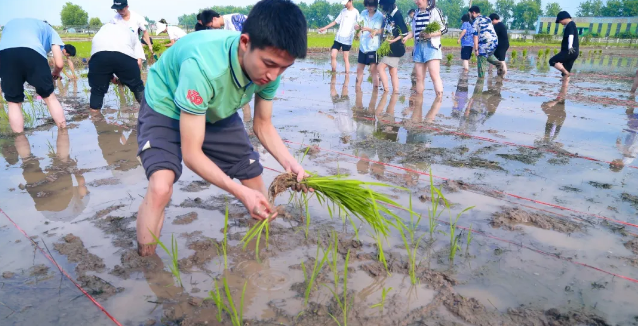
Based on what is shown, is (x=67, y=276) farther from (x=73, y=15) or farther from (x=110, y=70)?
(x=73, y=15)

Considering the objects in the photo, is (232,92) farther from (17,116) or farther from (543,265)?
(17,116)

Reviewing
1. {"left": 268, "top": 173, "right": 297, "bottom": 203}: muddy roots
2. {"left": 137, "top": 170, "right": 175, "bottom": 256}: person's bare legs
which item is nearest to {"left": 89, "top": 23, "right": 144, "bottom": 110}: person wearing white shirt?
{"left": 137, "top": 170, "right": 175, "bottom": 256}: person's bare legs

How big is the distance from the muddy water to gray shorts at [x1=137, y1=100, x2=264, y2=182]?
466 mm

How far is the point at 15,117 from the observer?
183 inches

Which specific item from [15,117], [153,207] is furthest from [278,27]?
[15,117]

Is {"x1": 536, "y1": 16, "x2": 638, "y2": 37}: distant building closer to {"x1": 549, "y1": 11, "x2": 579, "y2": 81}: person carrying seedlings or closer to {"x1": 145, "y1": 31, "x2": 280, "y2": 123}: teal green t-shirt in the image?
{"x1": 549, "y1": 11, "x2": 579, "y2": 81}: person carrying seedlings

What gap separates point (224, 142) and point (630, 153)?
4.30 meters

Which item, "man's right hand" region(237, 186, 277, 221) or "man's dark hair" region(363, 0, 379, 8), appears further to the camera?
"man's dark hair" region(363, 0, 379, 8)

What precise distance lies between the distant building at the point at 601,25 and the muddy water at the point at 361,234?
3098 inches

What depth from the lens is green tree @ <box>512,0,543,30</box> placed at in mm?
94312

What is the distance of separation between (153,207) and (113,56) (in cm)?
356

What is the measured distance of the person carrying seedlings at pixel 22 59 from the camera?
4320 millimetres

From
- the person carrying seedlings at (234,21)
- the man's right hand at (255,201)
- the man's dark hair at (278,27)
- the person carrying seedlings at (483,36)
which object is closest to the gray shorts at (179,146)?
the man's right hand at (255,201)

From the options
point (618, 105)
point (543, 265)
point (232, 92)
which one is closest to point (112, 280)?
point (232, 92)
